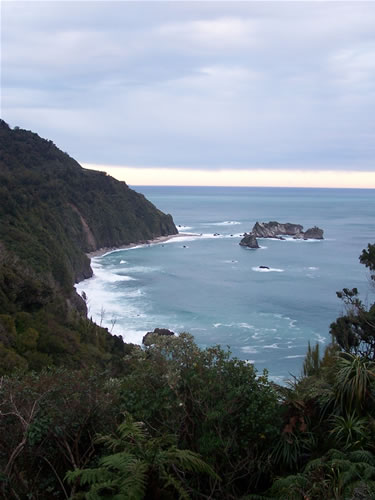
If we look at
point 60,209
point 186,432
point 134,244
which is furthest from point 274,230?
point 186,432

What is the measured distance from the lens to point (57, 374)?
7.84m

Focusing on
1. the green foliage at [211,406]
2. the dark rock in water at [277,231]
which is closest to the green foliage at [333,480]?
the green foliage at [211,406]

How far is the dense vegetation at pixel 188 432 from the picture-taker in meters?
5.53

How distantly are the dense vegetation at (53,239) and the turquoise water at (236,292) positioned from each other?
530 centimetres

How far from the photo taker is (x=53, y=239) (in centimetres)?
5372

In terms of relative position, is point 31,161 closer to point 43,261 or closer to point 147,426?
point 43,261

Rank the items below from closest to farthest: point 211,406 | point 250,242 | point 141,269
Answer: point 211,406
point 141,269
point 250,242

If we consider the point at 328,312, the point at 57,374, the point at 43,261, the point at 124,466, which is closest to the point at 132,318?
the point at 43,261

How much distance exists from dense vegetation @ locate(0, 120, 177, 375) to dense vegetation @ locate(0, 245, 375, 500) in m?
9.50

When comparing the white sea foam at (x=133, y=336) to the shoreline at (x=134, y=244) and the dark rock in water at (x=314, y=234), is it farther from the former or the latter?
the dark rock in water at (x=314, y=234)

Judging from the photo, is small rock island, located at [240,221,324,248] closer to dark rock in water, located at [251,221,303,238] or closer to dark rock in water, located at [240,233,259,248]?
dark rock in water, located at [251,221,303,238]

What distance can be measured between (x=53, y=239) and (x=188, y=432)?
49.2m

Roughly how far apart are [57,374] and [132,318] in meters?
37.0

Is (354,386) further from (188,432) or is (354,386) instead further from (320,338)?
(320,338)
